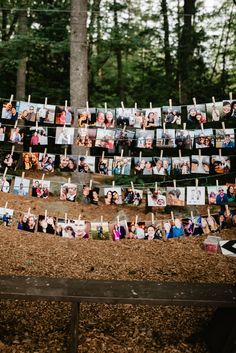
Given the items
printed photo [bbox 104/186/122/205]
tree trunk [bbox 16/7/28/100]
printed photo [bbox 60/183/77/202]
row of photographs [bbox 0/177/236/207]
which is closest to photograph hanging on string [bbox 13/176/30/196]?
row of photographs [bbox 0/177/236/207]

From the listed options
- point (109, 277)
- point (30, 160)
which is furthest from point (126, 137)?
point (109, 277)

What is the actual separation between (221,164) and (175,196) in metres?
0.72

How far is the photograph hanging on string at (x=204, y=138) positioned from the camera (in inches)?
177

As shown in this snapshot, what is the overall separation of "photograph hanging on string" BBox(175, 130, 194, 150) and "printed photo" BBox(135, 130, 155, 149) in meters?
0.33

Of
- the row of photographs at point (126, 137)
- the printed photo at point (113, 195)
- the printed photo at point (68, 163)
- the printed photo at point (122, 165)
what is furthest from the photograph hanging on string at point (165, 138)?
the printed photo at point (68, 163)

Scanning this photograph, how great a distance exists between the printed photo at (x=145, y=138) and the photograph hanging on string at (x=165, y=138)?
0.08 metres

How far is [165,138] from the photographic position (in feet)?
15.0

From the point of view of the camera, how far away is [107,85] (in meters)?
13.6

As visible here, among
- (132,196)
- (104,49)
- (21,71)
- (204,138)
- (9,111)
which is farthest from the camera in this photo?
(104,49)

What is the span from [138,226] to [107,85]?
997 cm

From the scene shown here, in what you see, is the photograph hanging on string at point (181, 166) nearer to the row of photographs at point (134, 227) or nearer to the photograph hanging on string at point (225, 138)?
the photograph hanging on string at point (225, 138)

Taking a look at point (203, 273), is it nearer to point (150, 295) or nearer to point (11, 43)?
point (150, 295)

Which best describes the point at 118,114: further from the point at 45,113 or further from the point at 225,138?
the point at 225,138

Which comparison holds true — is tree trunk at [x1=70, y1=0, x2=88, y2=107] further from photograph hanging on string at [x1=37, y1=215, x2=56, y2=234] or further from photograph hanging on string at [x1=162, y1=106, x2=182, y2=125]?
photograph hanging on string at [x1=37, y1=215, x2=56, y2=234]
